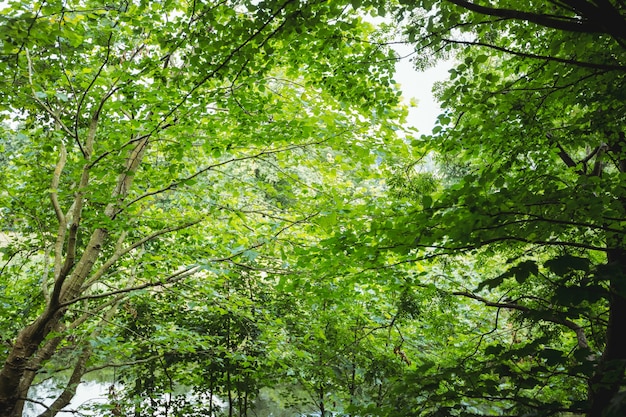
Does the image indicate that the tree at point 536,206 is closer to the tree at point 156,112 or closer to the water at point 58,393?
the tree at point 156,112

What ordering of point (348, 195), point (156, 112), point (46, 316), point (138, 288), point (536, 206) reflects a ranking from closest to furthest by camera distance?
point (536, 206) < point (156, 112) < point (46, 316) < point (138, 288) < point (348, 195)

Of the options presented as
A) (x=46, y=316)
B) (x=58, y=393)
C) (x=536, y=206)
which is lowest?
(x=536, y=206)

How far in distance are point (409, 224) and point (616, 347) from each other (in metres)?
1.57

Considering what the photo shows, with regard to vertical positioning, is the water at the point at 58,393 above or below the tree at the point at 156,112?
below

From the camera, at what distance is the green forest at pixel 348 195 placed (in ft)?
6.70

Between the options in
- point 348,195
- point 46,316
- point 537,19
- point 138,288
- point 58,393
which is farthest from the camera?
point 58,393

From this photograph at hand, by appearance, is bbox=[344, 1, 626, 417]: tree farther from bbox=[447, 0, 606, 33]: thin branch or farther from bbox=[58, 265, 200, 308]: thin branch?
bbox=[58, 265, 200, 308]: thin branch

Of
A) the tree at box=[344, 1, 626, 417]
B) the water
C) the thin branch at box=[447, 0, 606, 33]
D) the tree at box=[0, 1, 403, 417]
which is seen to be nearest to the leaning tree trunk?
the tree at box=[0, 1, 403, 417]

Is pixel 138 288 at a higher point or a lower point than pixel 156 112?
lower

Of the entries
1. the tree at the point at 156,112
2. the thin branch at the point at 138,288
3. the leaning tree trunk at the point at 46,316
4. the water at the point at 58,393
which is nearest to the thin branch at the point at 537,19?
the tree at the point at 156,112

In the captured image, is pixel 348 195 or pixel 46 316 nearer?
pixel 46 316

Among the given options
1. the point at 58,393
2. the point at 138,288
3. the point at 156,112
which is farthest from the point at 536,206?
the point at 58,393

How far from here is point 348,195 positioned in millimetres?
4699

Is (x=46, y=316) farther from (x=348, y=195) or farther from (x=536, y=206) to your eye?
(x=536, y=206)
